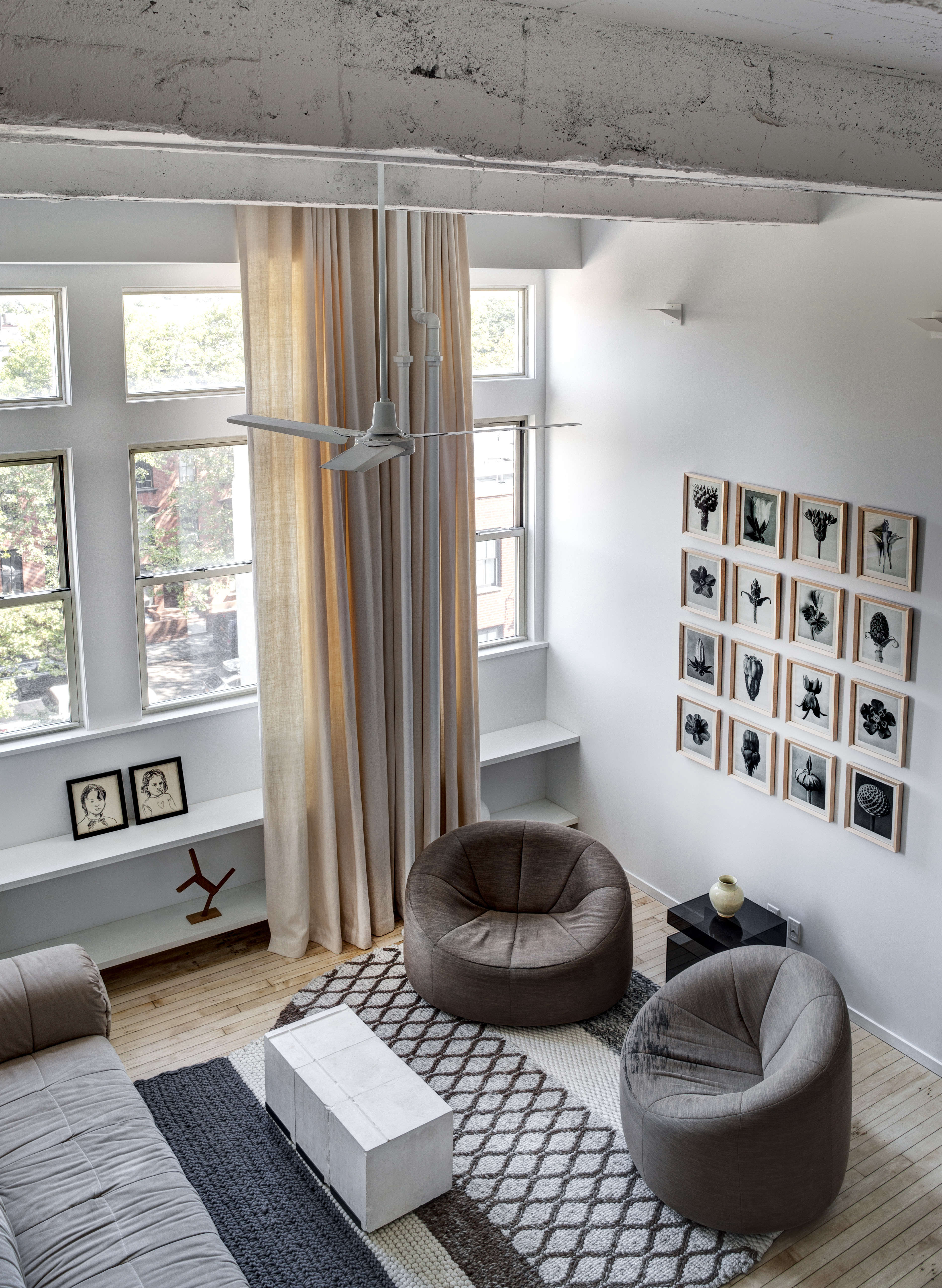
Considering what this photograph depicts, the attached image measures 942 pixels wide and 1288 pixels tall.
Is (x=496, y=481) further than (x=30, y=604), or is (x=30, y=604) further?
(x=496, y=481)

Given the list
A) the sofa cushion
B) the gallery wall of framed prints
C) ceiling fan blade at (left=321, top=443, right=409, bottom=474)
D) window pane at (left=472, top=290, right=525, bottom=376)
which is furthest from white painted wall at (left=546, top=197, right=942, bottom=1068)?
the sofa cushion

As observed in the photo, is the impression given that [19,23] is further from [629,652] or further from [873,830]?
[629,652]

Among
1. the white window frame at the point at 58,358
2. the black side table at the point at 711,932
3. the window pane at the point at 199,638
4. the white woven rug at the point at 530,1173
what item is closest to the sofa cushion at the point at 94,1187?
the white woven rug at the point at 530,1173

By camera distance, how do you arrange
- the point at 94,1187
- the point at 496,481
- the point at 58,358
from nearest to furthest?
the point at 94,1187 < the point at 58,358 < the point at 496,481

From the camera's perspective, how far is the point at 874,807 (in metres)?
4.75

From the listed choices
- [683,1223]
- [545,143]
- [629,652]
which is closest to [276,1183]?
[683,1223]

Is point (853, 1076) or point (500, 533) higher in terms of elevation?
point (500, 533)

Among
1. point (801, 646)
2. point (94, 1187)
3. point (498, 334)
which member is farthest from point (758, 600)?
point (94, 1187)

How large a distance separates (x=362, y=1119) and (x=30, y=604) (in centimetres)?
271

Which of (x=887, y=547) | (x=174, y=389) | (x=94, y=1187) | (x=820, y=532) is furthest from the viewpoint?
(x=174, y=389)

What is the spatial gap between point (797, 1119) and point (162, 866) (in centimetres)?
327

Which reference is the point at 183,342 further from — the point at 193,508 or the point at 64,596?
the point at 64,596

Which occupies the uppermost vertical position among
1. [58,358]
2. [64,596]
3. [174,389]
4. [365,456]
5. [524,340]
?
[524,340]

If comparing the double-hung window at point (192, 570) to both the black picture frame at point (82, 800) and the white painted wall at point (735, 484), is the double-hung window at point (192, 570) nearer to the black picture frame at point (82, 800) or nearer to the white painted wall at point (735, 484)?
the black picture frame at point (82, 800)
